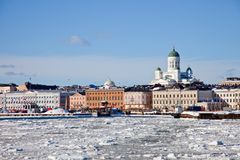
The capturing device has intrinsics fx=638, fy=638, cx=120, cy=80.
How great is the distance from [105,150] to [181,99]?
101339 millimetres

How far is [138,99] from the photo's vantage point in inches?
5133

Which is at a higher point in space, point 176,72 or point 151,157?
point 176,72

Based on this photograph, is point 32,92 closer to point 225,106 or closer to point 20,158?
point 225,106

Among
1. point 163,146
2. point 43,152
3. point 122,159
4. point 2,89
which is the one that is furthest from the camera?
point 2,89

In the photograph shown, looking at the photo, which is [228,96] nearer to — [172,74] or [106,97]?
[172,74]

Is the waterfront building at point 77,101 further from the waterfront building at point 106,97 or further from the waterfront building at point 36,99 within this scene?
the waterfront building at point 36,99

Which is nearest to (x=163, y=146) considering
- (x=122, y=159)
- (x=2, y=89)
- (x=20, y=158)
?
(x=122, y=159)

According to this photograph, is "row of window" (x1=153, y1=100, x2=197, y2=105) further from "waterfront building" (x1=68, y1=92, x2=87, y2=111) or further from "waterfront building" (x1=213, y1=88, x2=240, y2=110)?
"waterfront building" (x1=68, y1=92, x2=87, y2=111)

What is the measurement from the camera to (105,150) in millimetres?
24391

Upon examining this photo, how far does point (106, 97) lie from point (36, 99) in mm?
20842

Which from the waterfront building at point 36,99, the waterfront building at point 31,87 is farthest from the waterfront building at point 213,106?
the waterfront building at point 31,87

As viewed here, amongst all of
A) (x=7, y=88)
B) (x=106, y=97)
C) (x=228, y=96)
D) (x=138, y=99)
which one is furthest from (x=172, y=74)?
(x=7, y=88)

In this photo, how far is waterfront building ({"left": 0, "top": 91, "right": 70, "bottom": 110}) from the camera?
477ft

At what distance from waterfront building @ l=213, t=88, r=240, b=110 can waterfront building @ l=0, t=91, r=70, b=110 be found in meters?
38.1
